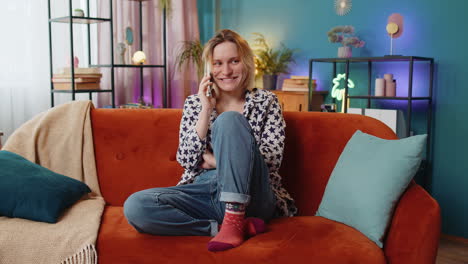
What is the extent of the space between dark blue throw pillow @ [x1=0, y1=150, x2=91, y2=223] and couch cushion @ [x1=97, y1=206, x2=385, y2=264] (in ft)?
0.77

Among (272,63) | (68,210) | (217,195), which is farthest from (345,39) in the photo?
(68,210)

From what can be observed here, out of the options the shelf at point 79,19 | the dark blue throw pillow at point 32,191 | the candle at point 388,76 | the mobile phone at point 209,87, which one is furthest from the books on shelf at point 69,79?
the candle at point 388,76

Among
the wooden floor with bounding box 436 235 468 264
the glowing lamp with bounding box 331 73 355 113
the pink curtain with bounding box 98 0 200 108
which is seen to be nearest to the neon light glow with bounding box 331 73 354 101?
the glowing lamp with bounding box 331 73 355 113

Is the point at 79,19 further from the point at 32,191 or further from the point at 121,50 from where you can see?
the point at 32,191

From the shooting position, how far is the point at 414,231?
1696 millimetres

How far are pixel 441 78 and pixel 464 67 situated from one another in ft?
0.53

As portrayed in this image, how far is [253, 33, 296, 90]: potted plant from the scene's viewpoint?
4.32m

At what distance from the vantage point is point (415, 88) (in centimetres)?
349

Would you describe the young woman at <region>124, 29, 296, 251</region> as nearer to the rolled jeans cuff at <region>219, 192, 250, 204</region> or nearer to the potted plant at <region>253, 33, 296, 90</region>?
the rolled jeans cuff at <region>219, 192, 250, 204</region>

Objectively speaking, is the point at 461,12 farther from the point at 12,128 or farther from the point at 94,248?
the point at 12,128

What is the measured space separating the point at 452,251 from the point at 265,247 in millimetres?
1884

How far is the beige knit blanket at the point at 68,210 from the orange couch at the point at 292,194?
51 mm

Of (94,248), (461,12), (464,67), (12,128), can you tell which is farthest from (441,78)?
(12,128)

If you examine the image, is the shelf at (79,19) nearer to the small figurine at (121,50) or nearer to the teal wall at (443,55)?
the small figurine at (121,50)
